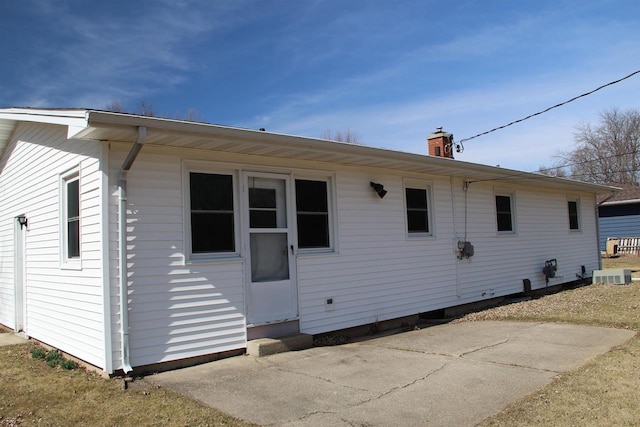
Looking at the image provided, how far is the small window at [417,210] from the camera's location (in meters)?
9.40

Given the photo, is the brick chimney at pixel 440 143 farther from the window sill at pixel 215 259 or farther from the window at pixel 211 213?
the window sill at pixel 215 259

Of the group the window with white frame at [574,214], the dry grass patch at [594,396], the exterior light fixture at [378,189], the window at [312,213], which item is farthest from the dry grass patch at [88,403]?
the window with white frame at [574,214]

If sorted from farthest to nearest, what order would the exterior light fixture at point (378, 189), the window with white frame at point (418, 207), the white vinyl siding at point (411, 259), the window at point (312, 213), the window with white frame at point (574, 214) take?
the window with white frame at point (574, 214), the window with white frame at point (418, 207), the exterior light fixture at point (378, 189), the white vinyl siding at point (411, 259), the window at point (312, 213)

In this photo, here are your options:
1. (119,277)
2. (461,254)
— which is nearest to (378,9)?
(461,254)

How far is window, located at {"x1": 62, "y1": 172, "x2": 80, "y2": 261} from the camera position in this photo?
21.4 feet

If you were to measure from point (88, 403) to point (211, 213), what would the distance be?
8.89ft

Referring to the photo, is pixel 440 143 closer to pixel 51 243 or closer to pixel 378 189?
pixel 378 189

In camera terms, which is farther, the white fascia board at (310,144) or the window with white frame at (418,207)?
the window with white frame at (418,207)

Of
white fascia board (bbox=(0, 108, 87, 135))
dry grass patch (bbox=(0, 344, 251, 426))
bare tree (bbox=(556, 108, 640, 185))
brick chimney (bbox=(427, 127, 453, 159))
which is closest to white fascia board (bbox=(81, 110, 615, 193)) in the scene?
white fascia board (bbox=(0, 108, 87, 135))

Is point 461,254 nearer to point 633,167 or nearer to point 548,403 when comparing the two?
point 548,403

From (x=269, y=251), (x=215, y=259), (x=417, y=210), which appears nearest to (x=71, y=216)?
(x=215, y=259)

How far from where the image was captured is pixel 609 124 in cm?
3741

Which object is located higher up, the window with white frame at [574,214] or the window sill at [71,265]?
the window with white frame at [574,214]

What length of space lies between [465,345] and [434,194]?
360 centimetres
